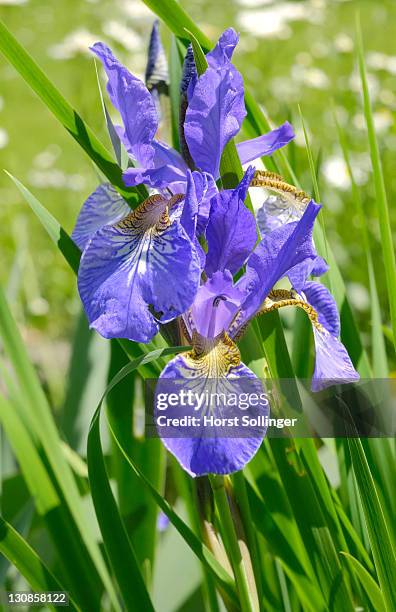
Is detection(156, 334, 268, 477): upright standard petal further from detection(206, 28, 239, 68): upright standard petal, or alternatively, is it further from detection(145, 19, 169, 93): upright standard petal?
detection(145, 19, 169, 93): upright standard petal

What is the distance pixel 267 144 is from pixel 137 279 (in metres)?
0.19

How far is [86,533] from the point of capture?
76cm

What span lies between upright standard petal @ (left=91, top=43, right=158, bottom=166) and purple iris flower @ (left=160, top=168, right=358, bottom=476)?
0.28 feet

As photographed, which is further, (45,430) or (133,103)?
(45,430)

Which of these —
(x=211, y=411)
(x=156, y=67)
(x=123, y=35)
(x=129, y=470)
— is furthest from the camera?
(x=123, y=35)

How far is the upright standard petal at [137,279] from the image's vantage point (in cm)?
50

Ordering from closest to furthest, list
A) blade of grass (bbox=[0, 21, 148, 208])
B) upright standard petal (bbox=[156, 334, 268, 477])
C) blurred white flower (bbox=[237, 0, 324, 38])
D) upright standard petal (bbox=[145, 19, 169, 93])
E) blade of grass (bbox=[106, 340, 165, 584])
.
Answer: upright standard petal (bbox=[156, 334, 268, 477]) → blade of grass (bbox=[0, 21, 148, 208]) → upright standard petal (bbox=[145, 19, 169, 93]) → blade of grass (bbox=[106, 340, 165, 584]) → blurred white flower (bbox=[237, 0, 324, 38])

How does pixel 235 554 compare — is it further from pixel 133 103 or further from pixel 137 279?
pixel 133 103

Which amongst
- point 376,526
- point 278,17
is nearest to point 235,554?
point 376,526

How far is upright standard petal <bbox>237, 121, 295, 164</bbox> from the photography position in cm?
60

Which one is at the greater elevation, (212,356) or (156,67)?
(156,67)

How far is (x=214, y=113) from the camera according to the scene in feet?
1.82

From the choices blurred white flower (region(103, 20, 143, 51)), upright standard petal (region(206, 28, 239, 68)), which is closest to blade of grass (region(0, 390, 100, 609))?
upright standard petal (region(206, 28, 239, 68))

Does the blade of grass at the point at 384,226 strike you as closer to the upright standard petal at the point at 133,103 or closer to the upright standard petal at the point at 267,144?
the upright standard petal at the point at 267,144
